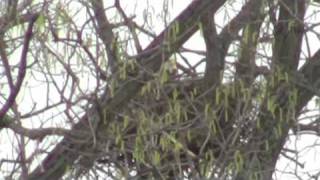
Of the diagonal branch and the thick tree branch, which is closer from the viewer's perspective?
the diagonal branch

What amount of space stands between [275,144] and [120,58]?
64 cm

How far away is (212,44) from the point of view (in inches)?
109

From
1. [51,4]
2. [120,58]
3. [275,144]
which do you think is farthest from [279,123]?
[51,4]

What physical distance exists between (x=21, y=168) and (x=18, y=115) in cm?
18

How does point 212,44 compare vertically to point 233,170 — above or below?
above

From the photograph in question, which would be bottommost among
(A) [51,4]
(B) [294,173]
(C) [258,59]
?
(B) [294,173]

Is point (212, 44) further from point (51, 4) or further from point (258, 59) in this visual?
point (51, 4)

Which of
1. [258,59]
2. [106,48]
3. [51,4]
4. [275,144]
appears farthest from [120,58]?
[275,144]

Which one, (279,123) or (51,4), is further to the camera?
(279,123)

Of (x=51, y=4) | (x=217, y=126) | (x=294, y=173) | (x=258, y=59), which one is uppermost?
(x=51, y=4)

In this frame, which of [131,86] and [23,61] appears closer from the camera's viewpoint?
[23,61]

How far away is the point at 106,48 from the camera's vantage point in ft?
8.26

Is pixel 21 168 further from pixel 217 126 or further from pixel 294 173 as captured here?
pixel 294 173

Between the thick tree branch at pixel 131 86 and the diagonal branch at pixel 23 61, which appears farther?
the thick tree branch at pixel 131 86
